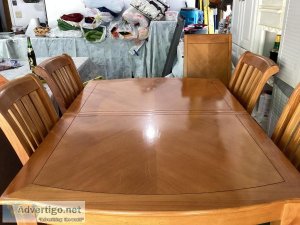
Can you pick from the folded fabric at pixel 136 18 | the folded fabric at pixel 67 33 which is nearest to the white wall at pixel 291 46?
the folded fabric at pixel 136 18

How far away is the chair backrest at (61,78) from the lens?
144 cm

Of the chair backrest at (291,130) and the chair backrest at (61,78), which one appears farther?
the chair backrest at (61,78)

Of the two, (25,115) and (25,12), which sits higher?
(25,12)

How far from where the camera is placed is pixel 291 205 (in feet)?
→ 2.00

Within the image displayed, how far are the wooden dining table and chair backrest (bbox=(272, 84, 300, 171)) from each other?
89 millimetres

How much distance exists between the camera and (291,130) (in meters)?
1.00

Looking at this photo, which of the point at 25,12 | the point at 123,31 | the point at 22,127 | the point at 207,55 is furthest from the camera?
the point at 25,12

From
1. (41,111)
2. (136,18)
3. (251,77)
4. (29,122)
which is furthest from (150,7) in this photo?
(29,122)

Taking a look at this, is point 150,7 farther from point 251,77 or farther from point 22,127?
point 22,127

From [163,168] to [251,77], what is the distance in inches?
36.8

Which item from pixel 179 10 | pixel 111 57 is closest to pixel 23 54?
pixel 111 57

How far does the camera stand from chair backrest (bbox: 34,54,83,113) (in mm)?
1440

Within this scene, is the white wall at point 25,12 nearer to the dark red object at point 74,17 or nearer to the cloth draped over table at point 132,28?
the dark red object at point 74,17

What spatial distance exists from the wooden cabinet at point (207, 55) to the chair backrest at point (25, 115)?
130 cm
